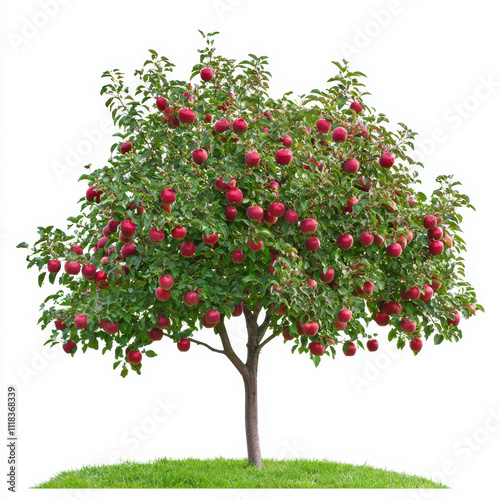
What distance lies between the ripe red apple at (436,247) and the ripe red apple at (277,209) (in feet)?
5.79

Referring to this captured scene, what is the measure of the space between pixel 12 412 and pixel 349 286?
4.04 meters

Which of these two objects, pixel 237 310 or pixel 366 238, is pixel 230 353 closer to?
pixel 237 310

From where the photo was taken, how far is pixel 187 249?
655 cm

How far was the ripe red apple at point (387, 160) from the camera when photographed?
684 centimetres

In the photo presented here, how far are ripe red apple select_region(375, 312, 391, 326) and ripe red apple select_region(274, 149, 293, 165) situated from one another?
2154 millimetres

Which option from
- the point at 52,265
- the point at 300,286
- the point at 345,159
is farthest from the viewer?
the point at 52,265

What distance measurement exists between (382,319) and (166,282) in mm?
2642

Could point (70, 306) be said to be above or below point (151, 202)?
below

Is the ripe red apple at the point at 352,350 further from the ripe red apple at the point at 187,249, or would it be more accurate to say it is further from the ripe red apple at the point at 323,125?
the ripe red apple at the point at 323,125

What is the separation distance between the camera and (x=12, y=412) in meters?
7.51

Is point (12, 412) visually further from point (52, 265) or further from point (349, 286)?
point (349, 286)

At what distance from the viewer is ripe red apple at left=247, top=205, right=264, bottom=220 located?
6410 millimetres

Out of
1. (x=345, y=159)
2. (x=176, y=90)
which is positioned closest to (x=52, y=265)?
(x=176, y=90)

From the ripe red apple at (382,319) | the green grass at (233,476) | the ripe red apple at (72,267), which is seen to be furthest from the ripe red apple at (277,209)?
the green grass at (233,476)
